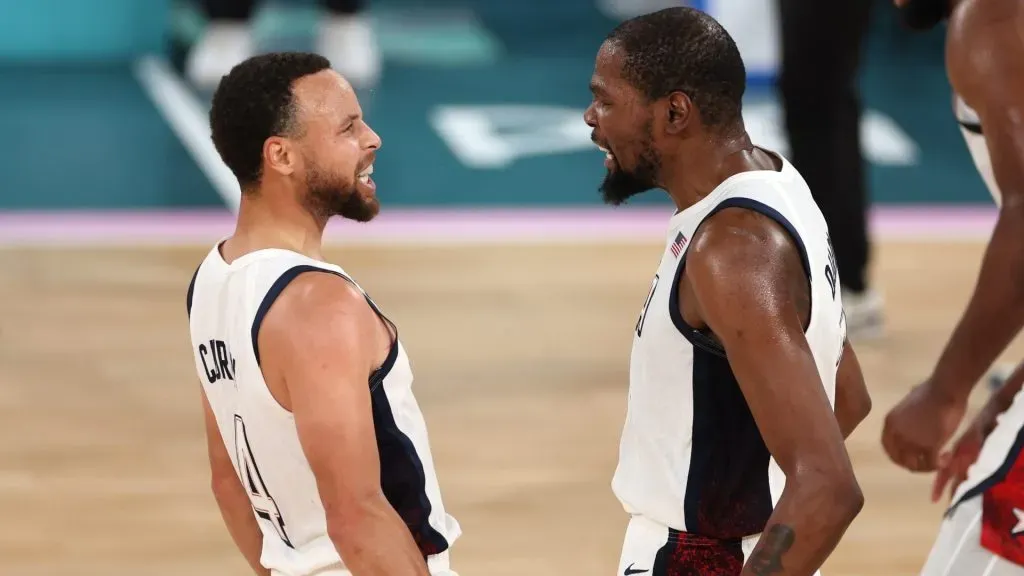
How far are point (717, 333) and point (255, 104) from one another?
2.48 ft

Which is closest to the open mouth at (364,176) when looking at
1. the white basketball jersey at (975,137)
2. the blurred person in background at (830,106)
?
the white basketball jersey at (975,137)

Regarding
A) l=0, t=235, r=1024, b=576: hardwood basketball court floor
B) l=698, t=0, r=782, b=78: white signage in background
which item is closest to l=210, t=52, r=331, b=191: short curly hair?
l=0, t=235, r=1024, b=576: hardwood basketball court floor

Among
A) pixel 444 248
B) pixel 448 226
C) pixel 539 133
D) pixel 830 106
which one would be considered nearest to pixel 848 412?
pixel 830 106

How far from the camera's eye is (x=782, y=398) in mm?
2193

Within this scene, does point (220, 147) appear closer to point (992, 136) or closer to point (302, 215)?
point (302, 215)

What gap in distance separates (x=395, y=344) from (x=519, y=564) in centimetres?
163

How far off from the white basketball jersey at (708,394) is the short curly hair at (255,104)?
60 centimetres

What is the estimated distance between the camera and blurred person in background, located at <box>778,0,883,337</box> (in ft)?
17.1

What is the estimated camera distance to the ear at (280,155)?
97.3 inches

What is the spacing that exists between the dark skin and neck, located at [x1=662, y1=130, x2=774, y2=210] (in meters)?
0.56

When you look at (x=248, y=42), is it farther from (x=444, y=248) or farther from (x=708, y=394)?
(x=708, y=394)

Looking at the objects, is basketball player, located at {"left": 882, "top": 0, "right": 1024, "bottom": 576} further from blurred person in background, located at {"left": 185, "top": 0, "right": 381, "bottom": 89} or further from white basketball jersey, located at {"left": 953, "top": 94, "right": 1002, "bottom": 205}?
blurred person in background, located at {"left": 185, "top": 0, "right": 381, "bottom": 89}

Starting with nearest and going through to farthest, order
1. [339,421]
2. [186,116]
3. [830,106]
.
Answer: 1. [339,421]
2. [830,106]
3. [186,116]

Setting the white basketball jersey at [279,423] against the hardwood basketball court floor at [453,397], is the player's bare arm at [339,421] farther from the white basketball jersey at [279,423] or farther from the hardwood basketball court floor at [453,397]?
the hardwood basketball court floor at [453,397]
